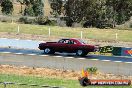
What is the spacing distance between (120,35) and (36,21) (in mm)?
17726

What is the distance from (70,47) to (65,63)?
16.6ft

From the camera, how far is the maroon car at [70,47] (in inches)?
1315

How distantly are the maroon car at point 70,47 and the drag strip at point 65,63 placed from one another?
3877 millimetres

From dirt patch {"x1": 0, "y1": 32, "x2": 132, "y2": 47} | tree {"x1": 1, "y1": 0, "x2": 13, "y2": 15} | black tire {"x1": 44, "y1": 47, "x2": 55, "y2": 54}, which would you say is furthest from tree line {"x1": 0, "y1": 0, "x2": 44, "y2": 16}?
black tire {"x1": 44, "y1": 47, "x2": 55, "y2": 54}

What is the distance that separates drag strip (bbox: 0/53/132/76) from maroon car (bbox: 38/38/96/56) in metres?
3.88

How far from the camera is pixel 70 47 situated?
33.9 metres

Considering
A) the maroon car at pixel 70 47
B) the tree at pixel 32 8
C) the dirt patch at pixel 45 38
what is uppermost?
the tree at pixel 32 8

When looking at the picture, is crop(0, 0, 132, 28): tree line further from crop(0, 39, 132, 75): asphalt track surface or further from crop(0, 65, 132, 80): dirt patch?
crop(0, 65, 132, 80): dirt patch

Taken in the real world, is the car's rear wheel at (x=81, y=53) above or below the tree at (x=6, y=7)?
below

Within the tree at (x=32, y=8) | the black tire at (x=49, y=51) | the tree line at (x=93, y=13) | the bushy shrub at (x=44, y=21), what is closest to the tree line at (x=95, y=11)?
the tree line at (x=93, y=13)

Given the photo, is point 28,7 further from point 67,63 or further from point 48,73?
point 48,73

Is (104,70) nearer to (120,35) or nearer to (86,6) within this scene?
(120,35)

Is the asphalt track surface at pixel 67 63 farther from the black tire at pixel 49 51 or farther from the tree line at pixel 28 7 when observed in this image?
the tree line at pixel 28 7

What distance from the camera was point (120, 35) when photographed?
53812mm
